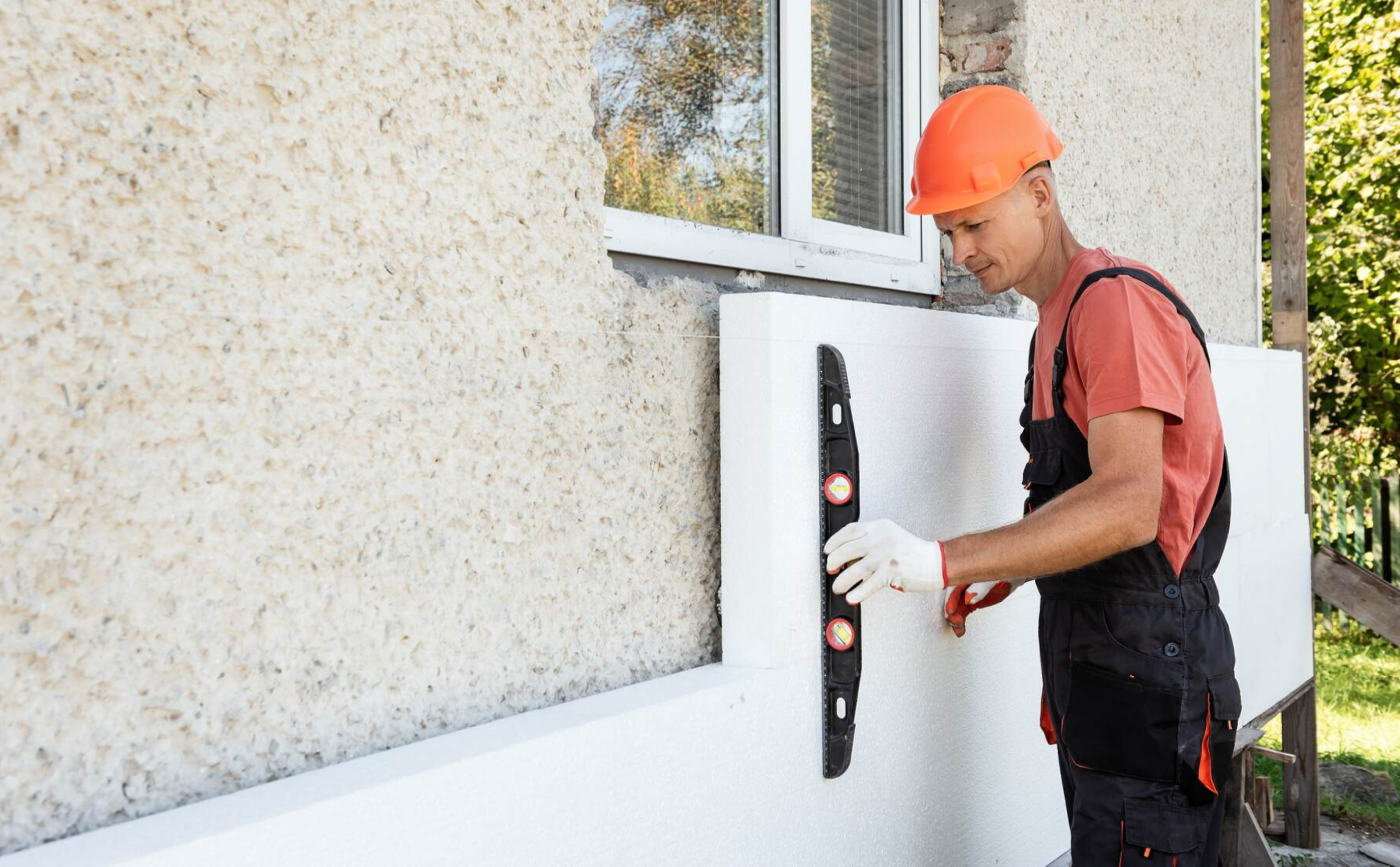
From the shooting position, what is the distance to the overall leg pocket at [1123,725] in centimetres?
211

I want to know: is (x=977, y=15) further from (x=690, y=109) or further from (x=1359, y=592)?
(x=1359, y=592)

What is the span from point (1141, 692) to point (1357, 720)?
6753mm

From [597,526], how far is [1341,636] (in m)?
11.0

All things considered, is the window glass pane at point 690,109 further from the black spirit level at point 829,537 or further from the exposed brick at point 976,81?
the exposed brick at point 976,81

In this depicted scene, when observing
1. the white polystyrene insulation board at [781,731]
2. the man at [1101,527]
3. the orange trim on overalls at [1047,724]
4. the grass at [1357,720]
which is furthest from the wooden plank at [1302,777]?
the man at [1101,527]

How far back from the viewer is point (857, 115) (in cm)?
292

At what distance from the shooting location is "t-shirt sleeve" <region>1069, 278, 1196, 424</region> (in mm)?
1964

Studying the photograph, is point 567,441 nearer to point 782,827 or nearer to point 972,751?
point 782,827

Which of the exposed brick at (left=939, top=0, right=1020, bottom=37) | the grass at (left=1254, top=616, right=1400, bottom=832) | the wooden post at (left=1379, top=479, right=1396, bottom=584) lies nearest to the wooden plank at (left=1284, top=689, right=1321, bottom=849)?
the grass at (left=1254, top=616, right=1400, bottom=832)

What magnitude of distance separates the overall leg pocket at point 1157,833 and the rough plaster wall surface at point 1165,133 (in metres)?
1.81

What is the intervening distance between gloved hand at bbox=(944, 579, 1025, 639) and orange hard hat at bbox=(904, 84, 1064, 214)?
0.87 meters

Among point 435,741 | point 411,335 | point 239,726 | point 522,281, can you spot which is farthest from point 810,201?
point 239,726

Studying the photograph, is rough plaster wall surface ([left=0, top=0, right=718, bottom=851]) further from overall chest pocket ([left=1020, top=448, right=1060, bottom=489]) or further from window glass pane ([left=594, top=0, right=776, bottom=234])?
overall chest pocket ([left=1020, top=448, right=1060, bottom=489])

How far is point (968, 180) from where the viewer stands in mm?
2244
